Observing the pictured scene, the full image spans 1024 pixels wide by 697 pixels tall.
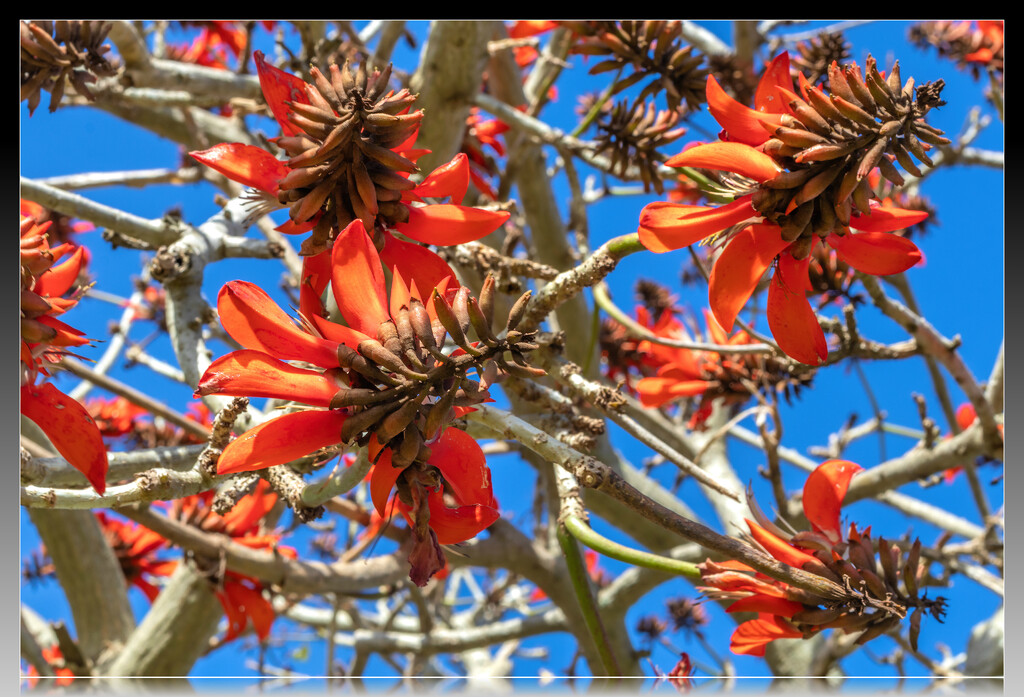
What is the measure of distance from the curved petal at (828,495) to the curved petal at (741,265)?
0.26 m

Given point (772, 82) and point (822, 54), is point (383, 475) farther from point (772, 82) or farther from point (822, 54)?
point (822, 54)

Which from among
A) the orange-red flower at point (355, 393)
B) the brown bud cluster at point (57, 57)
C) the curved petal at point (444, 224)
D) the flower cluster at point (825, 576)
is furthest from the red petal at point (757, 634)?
the brown bud cluster at point (57, 57)

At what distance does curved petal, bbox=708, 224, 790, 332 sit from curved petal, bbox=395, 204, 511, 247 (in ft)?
0.60

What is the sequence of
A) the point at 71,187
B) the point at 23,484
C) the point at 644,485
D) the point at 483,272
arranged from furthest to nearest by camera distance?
the point at 644,485, the point at 71,187, the point at 483,272, the point at 23,484

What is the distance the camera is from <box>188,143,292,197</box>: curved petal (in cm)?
72

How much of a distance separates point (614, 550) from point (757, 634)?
30 cm

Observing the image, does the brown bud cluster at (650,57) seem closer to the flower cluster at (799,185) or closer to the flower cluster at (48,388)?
the flower cluster at (799,185)

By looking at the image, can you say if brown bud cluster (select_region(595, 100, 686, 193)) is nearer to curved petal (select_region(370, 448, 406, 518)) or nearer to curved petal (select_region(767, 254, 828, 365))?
curved petal (select_region(767, 254, 828, 365))

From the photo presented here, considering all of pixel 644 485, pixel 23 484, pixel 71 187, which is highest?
pixel 71 187

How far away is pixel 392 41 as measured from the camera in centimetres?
179

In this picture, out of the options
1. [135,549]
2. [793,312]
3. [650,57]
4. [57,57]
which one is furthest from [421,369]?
[135,549]

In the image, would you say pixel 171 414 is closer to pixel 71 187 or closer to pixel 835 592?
pixel 71 187
